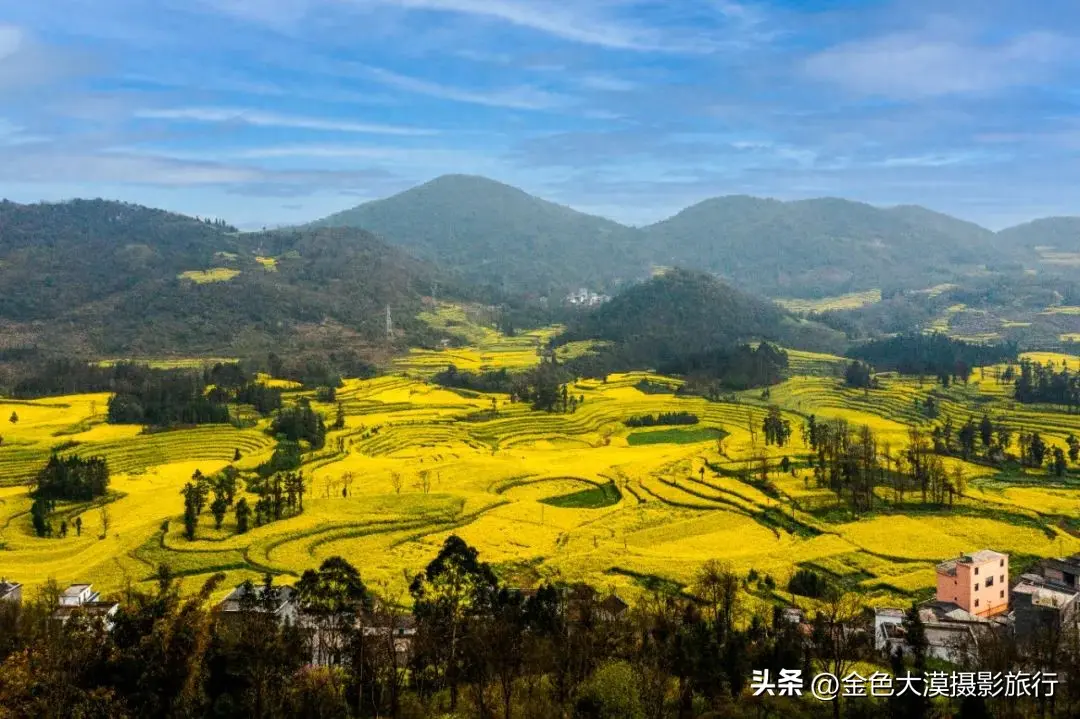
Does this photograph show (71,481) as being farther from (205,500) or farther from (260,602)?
(260,602)

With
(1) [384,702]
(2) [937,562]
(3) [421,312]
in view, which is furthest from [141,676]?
(3) [421,312]

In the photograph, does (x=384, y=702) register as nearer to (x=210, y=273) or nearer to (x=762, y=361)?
(x=762, y=361)

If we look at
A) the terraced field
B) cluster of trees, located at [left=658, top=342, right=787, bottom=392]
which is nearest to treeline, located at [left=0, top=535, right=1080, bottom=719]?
the terraced field

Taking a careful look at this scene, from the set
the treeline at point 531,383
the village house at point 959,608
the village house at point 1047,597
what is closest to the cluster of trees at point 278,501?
the village house at point 959,608

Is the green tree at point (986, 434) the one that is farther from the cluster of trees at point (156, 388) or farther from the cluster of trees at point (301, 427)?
the cluster of trees at point (156, 388)

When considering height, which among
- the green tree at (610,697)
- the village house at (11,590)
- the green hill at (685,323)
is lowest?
the village house at (11,590)

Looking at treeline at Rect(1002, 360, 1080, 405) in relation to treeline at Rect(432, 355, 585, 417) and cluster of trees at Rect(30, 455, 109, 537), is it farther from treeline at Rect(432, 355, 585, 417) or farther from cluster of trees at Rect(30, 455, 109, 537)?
cluster of trees at Rect(30, 455, 109, 537)
